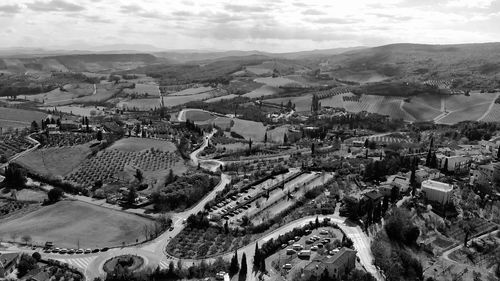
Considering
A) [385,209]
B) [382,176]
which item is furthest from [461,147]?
[385,209]

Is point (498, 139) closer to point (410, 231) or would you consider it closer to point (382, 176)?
point (382, 176)

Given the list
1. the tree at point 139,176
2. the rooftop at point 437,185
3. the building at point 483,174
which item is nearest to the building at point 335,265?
the rooftop at point 437,185

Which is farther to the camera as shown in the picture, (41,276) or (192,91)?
(192,91)

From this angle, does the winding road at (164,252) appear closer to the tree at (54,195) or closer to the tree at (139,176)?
the tree at (139,176)

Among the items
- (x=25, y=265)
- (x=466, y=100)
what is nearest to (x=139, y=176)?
(x=25, y=265)

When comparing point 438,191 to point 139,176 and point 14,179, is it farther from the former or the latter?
point 14,179

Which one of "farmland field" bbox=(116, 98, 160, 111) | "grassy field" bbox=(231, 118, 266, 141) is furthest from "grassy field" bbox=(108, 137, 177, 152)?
"farmland field" bbox=(116, 98, 160, 111)

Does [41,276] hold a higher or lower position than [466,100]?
lower

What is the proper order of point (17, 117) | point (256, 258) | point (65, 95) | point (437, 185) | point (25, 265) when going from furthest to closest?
point (65, 95), point (17, 117), point (437, 185), point (256, 258), point (25, 265)
